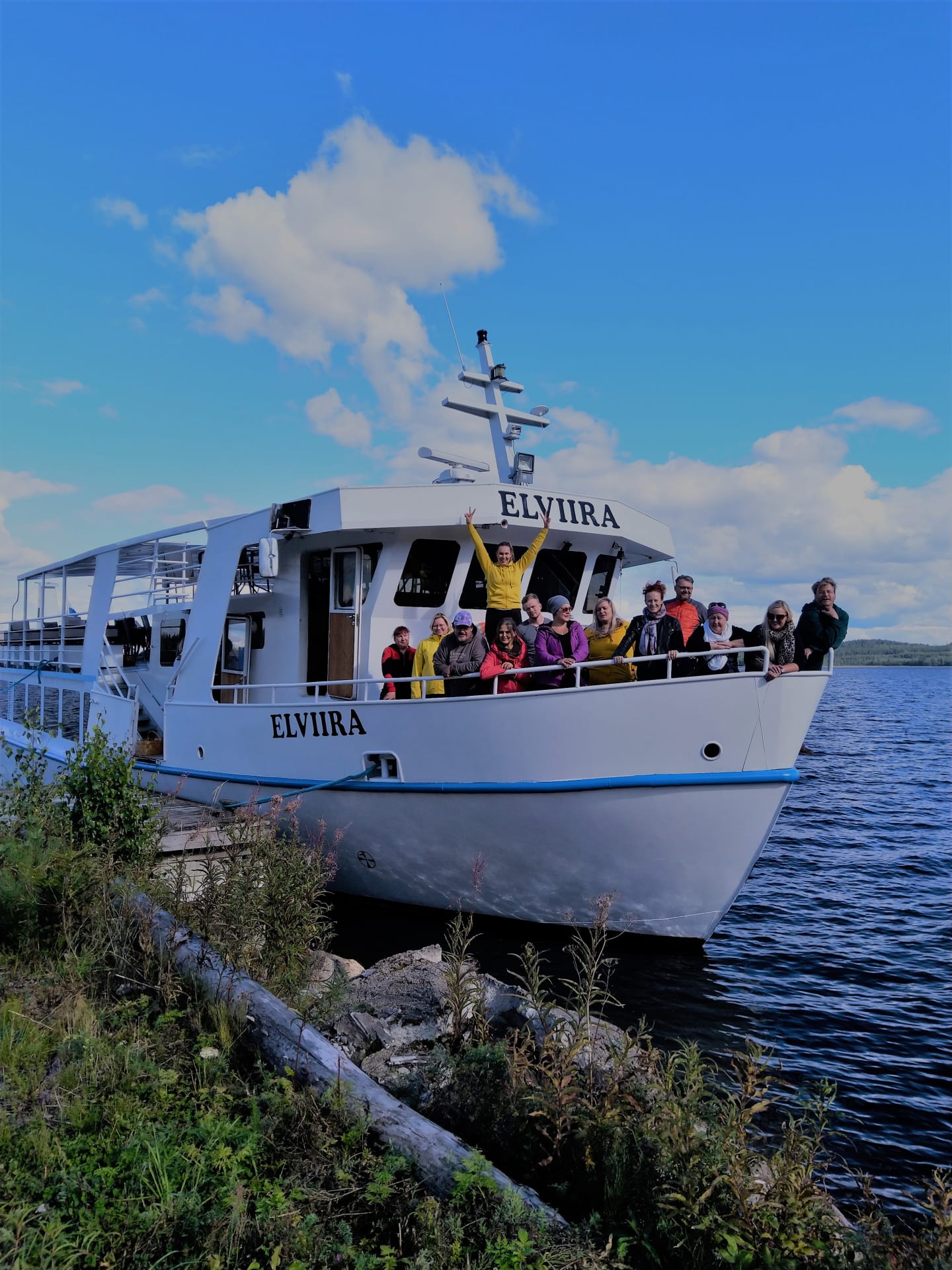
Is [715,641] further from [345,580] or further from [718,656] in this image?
[345,580]

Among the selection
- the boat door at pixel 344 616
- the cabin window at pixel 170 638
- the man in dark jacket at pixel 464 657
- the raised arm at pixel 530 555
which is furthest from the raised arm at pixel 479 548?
the cabin window at pixel 170 638

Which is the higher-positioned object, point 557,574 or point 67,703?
point 557,574

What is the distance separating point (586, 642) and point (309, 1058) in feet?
15.6

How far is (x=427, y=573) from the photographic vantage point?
972 centimetres

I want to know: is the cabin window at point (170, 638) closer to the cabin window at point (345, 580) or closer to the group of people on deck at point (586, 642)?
the cabin window at point (345, 580)

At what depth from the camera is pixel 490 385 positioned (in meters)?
11.6

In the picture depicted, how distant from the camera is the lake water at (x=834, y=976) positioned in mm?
5898

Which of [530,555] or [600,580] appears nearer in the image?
[530,555]

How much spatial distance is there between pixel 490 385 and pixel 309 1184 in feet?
33.0

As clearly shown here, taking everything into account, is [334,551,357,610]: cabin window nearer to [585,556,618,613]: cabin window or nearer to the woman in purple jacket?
the woman in purple jacket

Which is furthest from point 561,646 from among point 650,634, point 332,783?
point 332,783

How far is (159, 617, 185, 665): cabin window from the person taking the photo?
12.6 m

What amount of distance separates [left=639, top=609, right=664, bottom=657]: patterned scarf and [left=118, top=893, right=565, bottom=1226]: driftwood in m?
4.31

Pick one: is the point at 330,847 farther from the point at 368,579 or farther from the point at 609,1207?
the point at 609,1207
